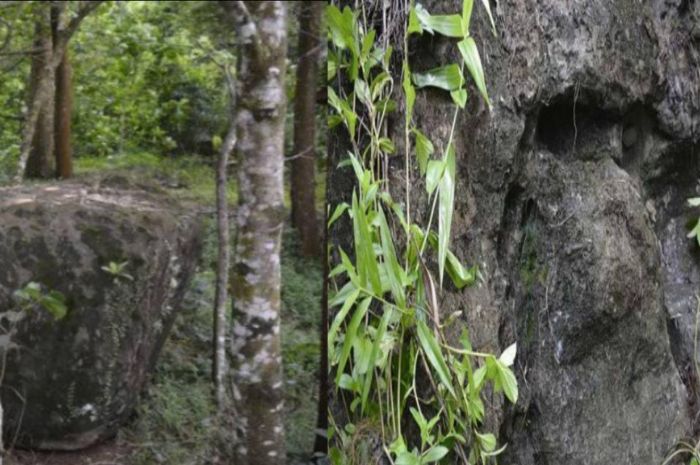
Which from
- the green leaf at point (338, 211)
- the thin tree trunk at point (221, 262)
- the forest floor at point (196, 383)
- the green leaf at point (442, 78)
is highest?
the green leaf at point (442, 78)

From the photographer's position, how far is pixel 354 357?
176 cm

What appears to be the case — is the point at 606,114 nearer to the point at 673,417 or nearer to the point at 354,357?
the point at 673,417

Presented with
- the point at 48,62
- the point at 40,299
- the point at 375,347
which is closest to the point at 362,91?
the point at 375,347

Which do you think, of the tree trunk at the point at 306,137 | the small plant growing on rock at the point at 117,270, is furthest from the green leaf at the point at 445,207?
the tree trunk at the point at 306,137

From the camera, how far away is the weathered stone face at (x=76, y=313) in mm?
3648

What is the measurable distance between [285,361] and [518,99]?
8.87 feet

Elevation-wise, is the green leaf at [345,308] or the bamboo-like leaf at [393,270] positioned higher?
the bamboo-like leaf at [393,270]

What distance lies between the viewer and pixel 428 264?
180 centimetres

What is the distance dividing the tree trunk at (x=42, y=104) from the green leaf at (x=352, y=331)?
3.52m

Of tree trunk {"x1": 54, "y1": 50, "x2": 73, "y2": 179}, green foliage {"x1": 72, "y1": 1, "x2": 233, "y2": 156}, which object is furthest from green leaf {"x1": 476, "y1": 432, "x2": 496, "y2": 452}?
tree trunk {"x1": 54, "y1": 50, "x2": 73, "y2": 179}

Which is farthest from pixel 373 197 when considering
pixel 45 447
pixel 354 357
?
pixel 45 447

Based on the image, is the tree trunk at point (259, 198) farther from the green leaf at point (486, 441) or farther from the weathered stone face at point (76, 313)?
the weathered stone face at point (76, 313)

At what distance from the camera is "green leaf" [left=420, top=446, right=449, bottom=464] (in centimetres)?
170

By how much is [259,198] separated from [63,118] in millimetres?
4025
